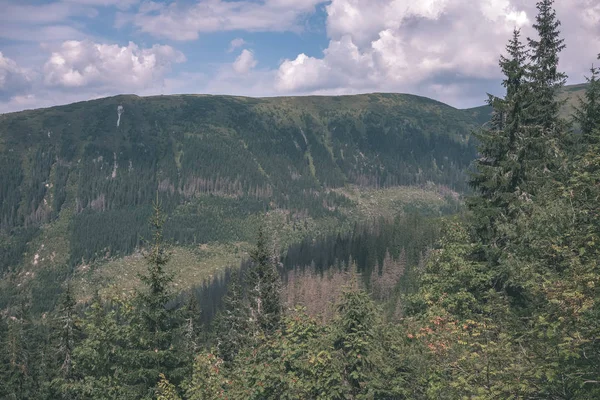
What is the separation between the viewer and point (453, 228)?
31.4 m

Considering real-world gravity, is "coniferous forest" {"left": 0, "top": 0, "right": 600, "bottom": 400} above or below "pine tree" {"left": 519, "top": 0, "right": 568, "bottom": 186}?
below

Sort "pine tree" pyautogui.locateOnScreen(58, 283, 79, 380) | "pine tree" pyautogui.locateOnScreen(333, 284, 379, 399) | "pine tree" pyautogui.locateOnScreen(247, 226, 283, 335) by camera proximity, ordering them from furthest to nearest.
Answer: "pine tree" pyautogui.locateOnScreen(247, 226, 283, 335), "pine tree" pyautogui.locateOnScreen(58, 283, 79, 380), "pine tree" pyautogui.locateOnScreen(333, 284, 379, 399)

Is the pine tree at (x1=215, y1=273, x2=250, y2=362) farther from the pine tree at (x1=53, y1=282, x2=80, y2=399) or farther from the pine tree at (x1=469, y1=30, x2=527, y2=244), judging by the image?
the pine tree at (x1=469, y1=30, x2=527, y2=244)

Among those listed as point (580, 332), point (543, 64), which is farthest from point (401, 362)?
point (543, 64)

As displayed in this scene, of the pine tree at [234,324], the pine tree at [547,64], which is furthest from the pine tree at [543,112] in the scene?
the pine tree at [234,324]

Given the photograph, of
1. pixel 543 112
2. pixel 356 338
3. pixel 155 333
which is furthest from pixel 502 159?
pixel 155 333

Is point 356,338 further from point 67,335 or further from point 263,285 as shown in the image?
point 67,335

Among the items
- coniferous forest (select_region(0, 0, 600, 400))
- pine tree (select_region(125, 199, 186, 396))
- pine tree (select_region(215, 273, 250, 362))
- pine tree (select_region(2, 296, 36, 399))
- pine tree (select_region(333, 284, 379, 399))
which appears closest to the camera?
coniferous forest (select_region(0, 0, 600, 400))

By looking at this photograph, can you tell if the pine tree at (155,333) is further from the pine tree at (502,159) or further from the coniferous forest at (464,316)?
the pine tree at (502,159)

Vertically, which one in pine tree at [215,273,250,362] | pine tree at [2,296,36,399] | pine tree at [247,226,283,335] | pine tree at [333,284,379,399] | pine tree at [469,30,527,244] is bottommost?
pine tree at [2,296,36,399]

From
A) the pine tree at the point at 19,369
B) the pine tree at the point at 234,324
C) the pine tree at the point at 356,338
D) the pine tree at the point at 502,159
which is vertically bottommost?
the pine tree at the point at 19,369

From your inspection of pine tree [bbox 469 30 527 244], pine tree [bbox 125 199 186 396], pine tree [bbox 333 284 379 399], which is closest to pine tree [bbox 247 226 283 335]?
pine tree [bbox 125 199 186 396]

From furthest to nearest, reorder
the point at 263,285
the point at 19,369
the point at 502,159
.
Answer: the point at 19,369 → the point at 263,285 → the point at 502,159

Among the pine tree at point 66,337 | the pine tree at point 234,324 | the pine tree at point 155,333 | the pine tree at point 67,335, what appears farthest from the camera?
the pine tree at point 234,324
